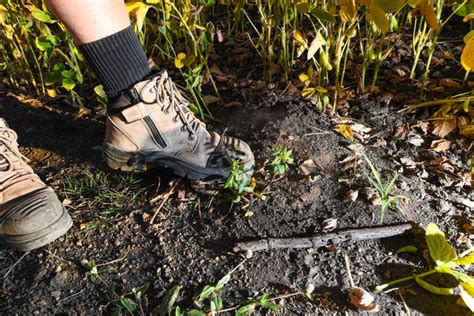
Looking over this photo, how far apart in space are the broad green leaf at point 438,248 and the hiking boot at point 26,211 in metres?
0.99

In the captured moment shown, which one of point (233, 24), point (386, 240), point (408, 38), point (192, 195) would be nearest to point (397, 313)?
point (386, 240)

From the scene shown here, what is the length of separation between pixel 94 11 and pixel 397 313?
1076 mm

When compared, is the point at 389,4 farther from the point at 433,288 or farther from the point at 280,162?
the point at 433,288

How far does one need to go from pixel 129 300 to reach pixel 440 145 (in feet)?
3.63

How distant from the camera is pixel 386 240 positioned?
1.22 metres

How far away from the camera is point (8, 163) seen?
53.4 inches

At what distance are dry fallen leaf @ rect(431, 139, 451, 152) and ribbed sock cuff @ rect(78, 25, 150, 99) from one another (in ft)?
3.21

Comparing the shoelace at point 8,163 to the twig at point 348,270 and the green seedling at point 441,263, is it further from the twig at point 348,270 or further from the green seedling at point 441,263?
the green seedling at point 441,263

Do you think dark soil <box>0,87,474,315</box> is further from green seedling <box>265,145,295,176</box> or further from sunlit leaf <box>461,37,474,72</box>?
sunlit leaf <box>461,37,474,72</box>

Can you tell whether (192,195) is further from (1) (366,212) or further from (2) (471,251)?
(2) (471,251)

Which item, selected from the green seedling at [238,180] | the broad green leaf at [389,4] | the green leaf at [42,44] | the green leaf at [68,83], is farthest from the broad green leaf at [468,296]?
the green leaf at [42,44]

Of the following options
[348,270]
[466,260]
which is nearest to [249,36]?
[348,270]

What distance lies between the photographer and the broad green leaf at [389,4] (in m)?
1.13

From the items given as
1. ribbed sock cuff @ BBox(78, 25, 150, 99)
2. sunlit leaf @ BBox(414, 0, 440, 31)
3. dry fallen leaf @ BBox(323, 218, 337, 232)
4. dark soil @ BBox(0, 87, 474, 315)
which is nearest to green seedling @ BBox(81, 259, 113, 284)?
dark soil @ BBox(0, 87, 474, 315)
